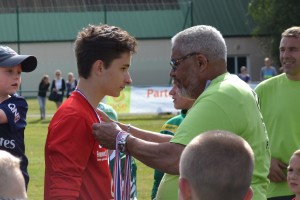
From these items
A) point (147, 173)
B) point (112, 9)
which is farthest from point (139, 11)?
point (147, 173)

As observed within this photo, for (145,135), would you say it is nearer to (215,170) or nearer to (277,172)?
(277,172)

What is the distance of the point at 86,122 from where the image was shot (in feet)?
15.5

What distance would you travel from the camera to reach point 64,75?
4709 cm

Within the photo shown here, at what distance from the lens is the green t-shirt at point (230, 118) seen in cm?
441

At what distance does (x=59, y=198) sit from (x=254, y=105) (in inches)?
48.3

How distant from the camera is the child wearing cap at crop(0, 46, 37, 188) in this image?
18.2 feet

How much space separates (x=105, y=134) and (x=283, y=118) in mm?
2797

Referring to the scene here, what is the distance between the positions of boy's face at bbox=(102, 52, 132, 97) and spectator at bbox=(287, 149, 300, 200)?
2.07 meters

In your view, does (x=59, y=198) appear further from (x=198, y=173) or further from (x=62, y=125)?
(x=198, y=173)

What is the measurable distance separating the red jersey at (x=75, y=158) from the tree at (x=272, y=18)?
44065 mm

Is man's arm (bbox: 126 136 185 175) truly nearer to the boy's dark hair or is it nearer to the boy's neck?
the boy's neck

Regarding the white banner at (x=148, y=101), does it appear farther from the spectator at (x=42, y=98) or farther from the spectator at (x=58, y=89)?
the spectator at (x=42, y=98)

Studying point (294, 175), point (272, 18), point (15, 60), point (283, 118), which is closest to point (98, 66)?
point (15, 60)

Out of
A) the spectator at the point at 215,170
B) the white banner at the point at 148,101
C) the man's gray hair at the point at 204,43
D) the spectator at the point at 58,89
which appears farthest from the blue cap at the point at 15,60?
the spectator at the point at 58,89
